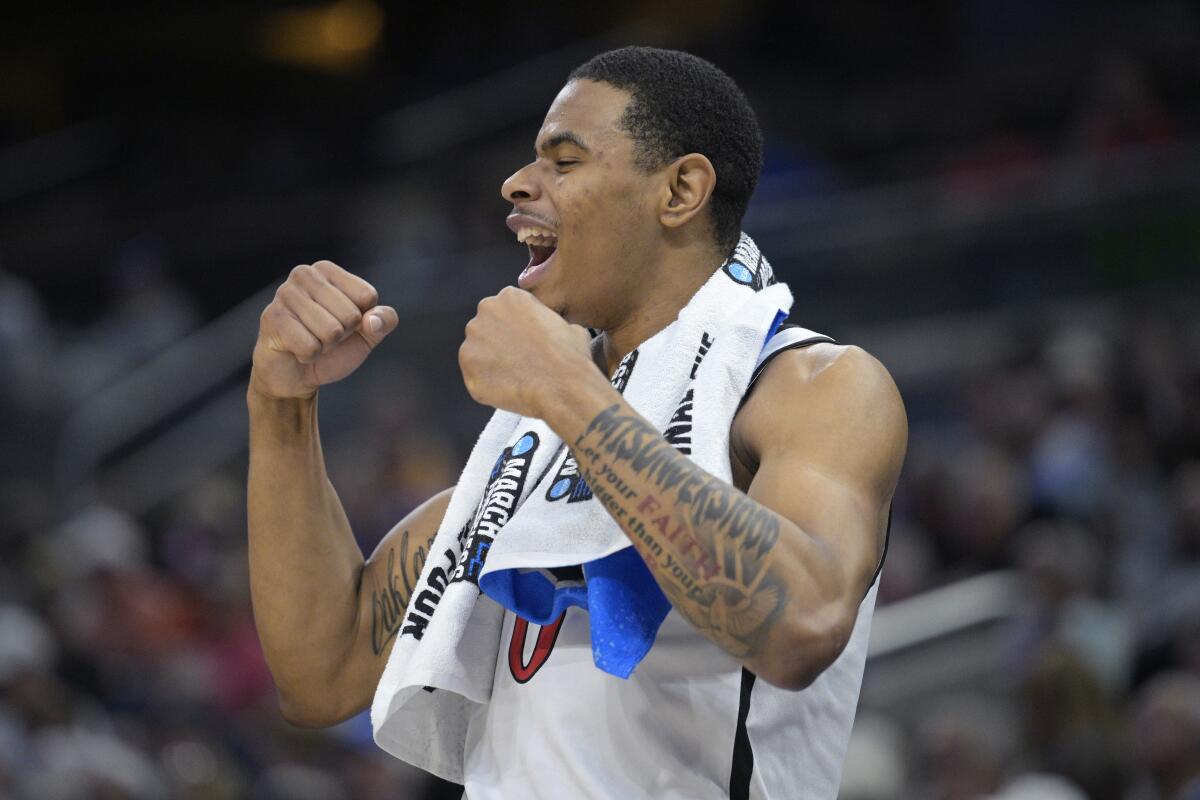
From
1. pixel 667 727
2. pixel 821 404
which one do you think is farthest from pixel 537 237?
pixel 667 727

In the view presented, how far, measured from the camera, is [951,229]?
7848mm

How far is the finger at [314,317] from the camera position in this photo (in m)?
2.63

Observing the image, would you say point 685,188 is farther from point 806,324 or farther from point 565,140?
point 806,324

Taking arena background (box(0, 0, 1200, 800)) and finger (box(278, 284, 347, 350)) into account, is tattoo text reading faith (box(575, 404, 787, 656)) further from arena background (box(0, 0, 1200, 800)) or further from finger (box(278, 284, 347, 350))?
arena background (box(0, 0, 1200, 800))

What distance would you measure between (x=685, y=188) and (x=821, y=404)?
0.52 m

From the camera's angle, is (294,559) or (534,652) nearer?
(534,652)

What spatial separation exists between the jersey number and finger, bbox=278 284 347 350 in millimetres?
545

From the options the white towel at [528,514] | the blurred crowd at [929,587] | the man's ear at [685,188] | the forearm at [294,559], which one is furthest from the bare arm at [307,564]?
the blurred crowd at [929,587]

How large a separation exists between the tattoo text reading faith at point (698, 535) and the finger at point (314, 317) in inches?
25.6

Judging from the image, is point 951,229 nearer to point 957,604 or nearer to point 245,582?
point 957,604

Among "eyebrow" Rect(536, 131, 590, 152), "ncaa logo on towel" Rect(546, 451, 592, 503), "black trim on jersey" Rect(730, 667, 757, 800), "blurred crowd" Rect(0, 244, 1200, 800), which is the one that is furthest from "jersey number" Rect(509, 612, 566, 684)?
"blurred crowd" Rect(0, 244, 1200, 800)

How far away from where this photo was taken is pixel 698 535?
211cm

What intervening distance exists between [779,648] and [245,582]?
6.15 m

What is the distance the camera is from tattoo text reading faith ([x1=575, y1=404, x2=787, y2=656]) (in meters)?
2.09
